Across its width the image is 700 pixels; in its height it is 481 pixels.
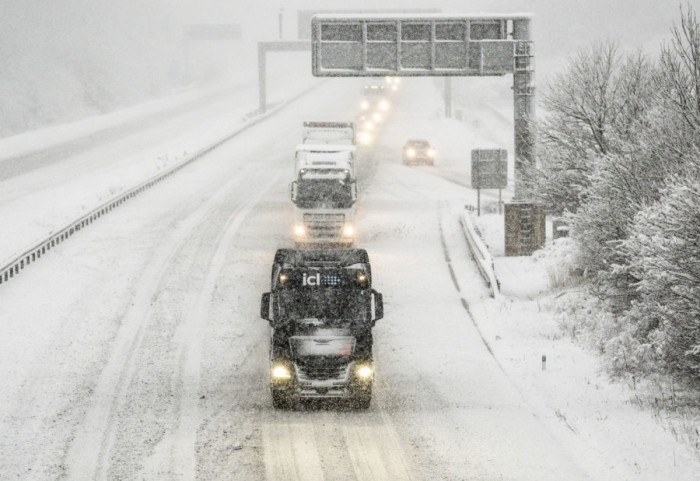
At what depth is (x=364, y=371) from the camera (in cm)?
1725

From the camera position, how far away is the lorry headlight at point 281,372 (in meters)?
17.1

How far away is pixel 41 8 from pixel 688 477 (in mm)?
197566

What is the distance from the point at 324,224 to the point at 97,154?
33894 millimetres

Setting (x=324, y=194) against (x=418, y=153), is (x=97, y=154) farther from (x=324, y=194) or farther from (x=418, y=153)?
(x=324, y=194)

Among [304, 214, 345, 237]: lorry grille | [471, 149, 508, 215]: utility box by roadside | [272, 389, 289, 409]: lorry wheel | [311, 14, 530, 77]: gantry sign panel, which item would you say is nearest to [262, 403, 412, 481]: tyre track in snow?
[272, 389, 289, 409]: lorry wheel

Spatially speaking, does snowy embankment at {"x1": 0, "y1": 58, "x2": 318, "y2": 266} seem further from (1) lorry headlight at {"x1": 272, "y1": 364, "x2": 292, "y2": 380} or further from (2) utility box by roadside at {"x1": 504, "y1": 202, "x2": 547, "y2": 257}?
(2) utility box by roadside at {"x1": 504, "y1": 202, "x2": 547, "y2": 257}

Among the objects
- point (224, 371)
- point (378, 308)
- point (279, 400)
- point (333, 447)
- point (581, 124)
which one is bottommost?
point (333, 447)

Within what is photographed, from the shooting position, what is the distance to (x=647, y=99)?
31031 mm

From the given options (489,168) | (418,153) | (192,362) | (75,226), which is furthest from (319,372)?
(418,153)

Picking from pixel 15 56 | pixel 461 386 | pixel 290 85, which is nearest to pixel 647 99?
pixel 461 386

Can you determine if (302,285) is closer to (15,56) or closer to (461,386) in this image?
(461,386)

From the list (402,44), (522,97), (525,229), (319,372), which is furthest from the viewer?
(402,44)

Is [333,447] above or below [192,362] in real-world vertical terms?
below

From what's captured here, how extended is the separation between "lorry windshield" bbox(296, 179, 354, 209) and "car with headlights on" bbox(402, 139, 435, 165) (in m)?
23.1
